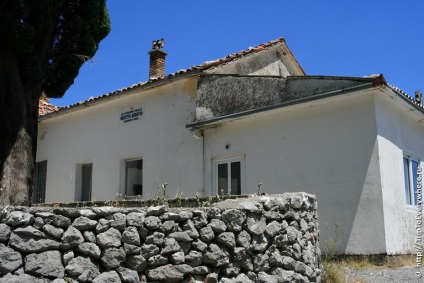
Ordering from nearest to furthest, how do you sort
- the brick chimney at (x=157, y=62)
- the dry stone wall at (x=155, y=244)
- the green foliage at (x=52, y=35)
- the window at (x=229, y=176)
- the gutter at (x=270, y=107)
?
the dry stone wall at (x=155, y=244), the green foliage at (x=52, y=35), the gutter at (x=270, y=107), the window at (x=229, y=176), the brick chimney at (x=157, y=62)

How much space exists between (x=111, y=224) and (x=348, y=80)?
6.76 m

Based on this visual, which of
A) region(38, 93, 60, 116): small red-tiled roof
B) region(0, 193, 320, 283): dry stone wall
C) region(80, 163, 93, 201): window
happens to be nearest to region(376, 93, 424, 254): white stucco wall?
region(0, 193, 320, 283): dry stone wall

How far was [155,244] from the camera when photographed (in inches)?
203

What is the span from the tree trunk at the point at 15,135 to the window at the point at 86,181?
7048mm

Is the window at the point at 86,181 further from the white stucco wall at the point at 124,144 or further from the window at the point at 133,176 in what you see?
the window at the point at 133,176

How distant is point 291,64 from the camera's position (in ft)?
54.0

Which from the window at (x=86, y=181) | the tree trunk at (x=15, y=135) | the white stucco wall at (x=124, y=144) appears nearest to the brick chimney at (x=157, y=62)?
the white stucco wall at (x=124, y=144)

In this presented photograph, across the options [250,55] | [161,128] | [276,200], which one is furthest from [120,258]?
[250,55]

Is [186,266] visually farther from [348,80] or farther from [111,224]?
[348,80]

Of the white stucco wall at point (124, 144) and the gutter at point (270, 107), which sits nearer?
the gutter at point (270, 107)

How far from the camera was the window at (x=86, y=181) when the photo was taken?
1588 cm

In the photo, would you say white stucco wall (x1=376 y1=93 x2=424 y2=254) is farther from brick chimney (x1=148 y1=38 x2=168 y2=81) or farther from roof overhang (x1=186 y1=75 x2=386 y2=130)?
brick chimney (x1=148 y1=38 x2=168 y2=81)

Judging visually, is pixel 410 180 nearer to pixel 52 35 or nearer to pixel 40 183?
pixel 52 35

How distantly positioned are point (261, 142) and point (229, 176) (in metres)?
1.28
